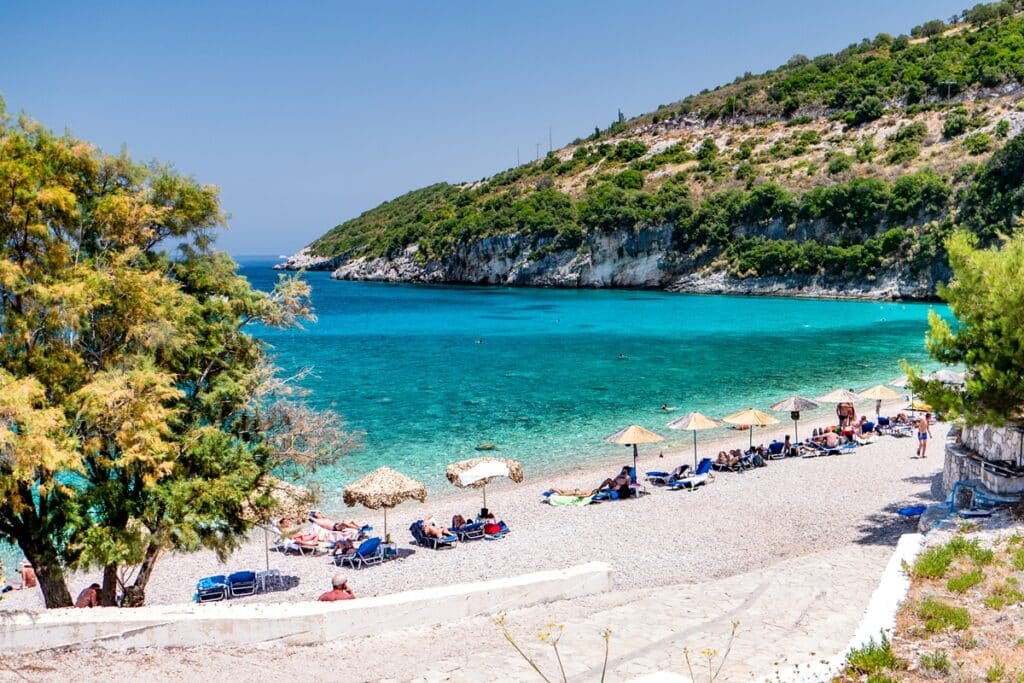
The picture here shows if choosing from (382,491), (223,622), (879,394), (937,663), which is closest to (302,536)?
(382,491)

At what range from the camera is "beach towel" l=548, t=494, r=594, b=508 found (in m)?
19.3

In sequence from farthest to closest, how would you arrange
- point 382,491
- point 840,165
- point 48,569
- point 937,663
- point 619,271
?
point 619,271, point 840,165, point 382,491, point 48,569, point 937,663

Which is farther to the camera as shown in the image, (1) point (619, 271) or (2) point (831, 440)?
(1) point (619, 271)

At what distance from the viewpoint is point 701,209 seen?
3952 inches

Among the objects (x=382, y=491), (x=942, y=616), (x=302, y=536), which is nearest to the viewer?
(x=942, y=616)

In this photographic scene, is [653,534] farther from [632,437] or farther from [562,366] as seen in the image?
[562,366]

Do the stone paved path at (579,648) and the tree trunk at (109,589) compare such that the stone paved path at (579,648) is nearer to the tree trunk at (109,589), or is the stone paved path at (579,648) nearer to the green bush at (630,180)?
the tree trunk at (109,589)

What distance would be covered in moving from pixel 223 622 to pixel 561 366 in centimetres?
3825

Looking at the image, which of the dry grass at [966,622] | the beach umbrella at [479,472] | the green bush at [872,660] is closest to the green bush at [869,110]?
the beach umbrella at [479,472]

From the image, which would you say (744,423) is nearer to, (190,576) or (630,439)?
(630,439)

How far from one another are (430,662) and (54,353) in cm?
661

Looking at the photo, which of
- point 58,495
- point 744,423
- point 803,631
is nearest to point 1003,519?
point 803,631

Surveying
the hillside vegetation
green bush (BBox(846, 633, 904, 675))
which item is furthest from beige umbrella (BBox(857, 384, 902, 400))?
the hillside vegetation

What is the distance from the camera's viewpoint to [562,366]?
151 ft
